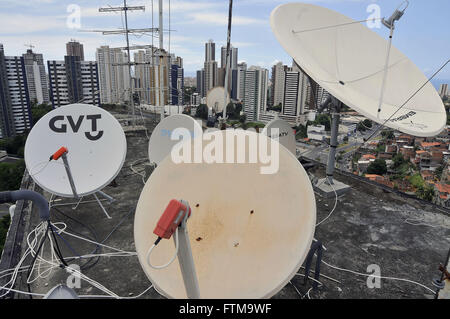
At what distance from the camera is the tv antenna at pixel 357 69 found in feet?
25.0

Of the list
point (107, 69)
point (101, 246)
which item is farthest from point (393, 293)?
point (107, 69)

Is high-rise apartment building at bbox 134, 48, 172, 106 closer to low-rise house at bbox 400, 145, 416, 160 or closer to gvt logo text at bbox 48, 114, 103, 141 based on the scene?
gvt logo text at bbox 48, 114, 103, 141

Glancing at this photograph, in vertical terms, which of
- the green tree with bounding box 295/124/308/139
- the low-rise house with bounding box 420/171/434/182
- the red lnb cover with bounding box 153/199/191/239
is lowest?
the low-rise house with bounding box 420/171/434/182

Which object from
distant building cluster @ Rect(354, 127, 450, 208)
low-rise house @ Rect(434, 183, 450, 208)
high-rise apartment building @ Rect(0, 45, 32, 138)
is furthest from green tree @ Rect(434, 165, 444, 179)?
high-rise apartment building @ Rect(0, 45, 32, 138)

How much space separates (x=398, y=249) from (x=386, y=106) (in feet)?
13.6

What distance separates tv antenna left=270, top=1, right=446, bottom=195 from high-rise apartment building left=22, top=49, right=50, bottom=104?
262 ft

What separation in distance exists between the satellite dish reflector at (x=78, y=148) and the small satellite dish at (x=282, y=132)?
4.21 m

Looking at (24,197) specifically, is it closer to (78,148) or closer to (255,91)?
(78,148)

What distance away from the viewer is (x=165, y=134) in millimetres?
9617

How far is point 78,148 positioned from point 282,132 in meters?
5.98

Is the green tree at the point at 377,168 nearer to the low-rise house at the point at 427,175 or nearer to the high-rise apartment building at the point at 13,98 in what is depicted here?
the low-rise house at the point at 427,175

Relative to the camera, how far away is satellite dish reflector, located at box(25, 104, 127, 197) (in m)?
7.46

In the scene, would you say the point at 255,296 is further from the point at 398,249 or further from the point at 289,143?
the point at 289,143

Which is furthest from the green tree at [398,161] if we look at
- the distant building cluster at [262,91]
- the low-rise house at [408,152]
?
the distant building cluster at [262,91]
